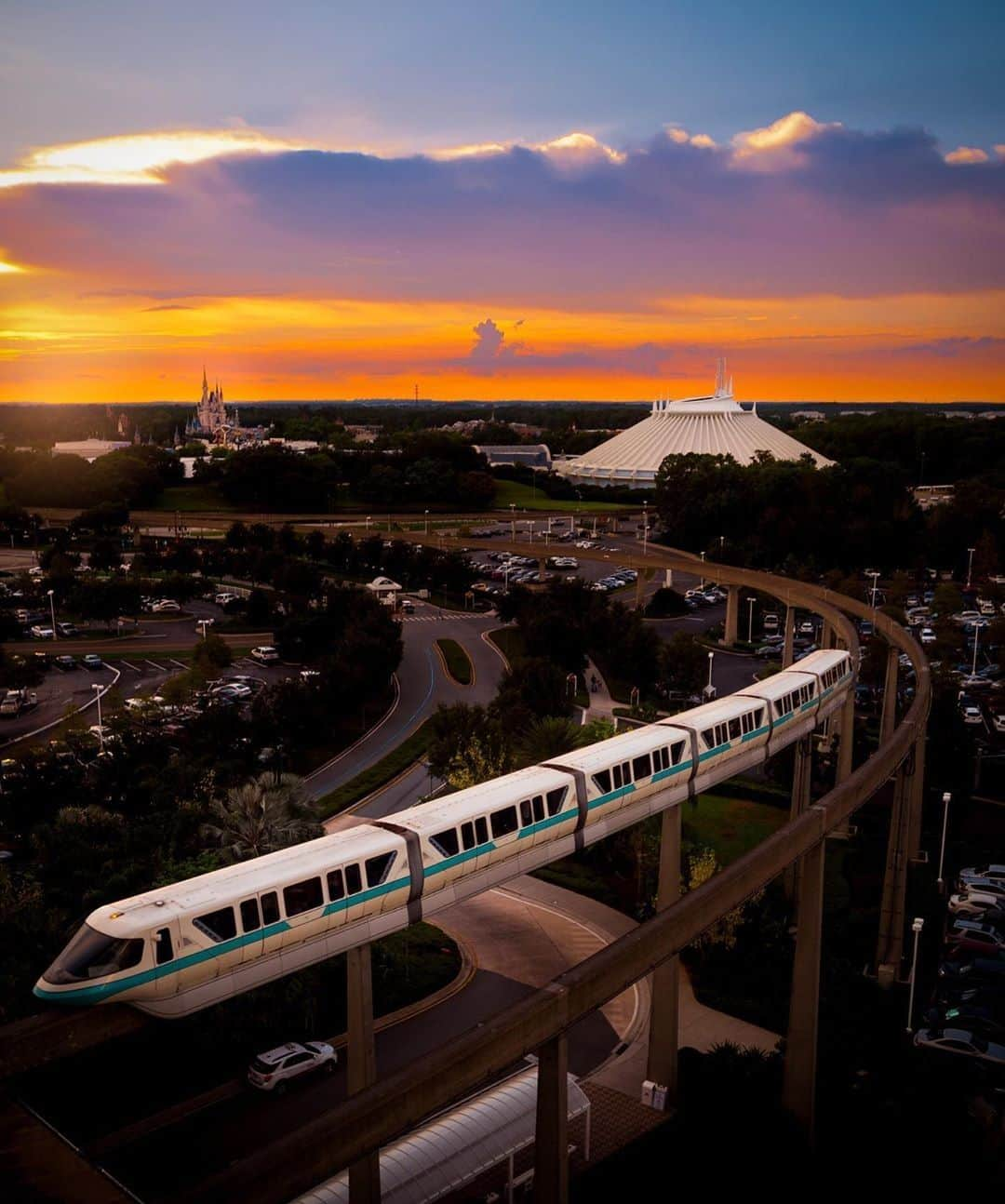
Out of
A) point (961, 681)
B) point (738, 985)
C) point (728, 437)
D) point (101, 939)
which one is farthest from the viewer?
point (728, 437)

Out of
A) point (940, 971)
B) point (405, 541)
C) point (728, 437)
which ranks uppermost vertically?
point (728, 437)

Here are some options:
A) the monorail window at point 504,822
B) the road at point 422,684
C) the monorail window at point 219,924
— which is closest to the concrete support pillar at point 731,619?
the road at point 422,684

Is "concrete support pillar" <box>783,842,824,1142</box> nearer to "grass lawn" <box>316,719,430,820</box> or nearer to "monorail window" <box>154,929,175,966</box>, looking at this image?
"monorail window" <box>154,929,175,966</box>

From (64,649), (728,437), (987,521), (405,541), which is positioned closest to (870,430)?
(728,437)

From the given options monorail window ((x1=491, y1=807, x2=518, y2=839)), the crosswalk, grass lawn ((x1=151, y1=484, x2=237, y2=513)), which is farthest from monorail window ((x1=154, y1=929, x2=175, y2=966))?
grass lawn ((x1=151, y1=484, x2=237, y2=513))

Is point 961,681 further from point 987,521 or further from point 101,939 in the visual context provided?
point 101,939

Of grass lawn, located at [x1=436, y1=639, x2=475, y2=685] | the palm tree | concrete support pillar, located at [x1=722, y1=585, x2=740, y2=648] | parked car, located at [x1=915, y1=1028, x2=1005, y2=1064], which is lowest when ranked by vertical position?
parked car, located at [x1=915, y1=1028, x2=1005, y2=1064]
